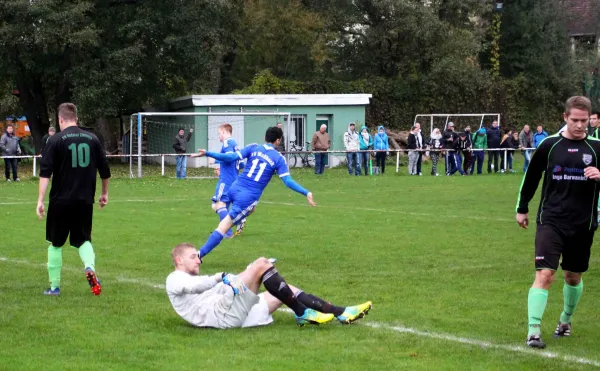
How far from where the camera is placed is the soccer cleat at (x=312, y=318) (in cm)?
845

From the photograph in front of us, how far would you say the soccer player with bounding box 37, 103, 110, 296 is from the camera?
10102mm

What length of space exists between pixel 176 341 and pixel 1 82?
3960 centimetres

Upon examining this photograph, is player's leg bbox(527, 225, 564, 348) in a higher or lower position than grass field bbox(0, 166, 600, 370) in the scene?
higher

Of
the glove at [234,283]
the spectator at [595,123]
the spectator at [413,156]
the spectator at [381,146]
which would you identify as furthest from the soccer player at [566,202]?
the spectator at [381,146]

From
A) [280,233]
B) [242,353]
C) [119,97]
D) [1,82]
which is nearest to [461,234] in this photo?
[280,233]

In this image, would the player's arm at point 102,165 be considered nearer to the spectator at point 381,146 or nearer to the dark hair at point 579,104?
the dark hair at point 579,104

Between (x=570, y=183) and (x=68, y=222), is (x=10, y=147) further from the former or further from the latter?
(x=570, y=183)

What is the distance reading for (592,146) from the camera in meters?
7.73

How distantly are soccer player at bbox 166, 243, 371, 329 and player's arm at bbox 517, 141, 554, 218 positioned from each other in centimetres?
162

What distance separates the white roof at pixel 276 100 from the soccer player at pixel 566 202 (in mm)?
35602

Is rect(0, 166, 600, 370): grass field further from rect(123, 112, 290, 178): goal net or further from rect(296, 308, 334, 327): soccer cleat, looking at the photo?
rect(123, 112, 290, 178): goal net

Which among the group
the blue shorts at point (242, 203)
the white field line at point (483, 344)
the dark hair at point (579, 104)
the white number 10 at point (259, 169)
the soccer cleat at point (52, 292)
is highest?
the dark hair at point (579, 104)

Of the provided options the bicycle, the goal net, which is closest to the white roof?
the goal net

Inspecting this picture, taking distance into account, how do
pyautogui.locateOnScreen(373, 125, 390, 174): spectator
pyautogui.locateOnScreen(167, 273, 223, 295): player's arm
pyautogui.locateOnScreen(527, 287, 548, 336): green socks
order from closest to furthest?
pyautogui.locateOnScreen(527, 287, 548, 336): green socks → pyautogui.locateOnScreen(167, 273, 223, 295): player's arm → pyautogui.locateOnScreen(373, 125, 390, 174): spectator
